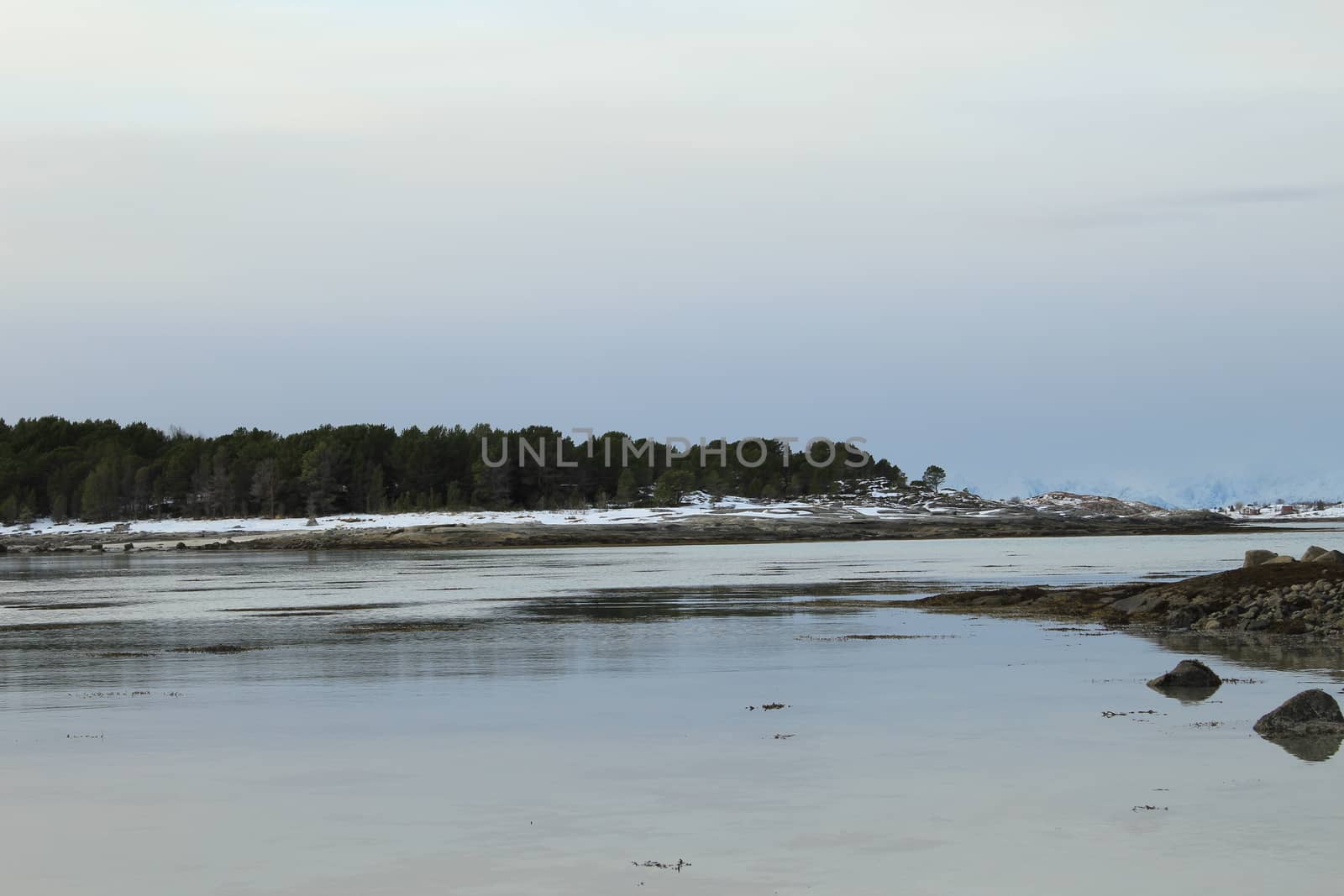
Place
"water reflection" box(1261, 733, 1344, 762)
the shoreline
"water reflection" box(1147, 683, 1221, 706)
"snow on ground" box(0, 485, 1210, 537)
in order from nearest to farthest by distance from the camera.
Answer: "water reflection" box(1261, 733, 1344, 762)
"water reflection" box(1147, 683, 1221, 706)
the shoreline
"snow on ground" box(0, 485, 1210, 537)

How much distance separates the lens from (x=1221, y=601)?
30.2m

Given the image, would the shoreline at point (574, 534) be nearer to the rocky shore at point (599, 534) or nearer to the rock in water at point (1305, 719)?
the rocky shore at point (599, 534)

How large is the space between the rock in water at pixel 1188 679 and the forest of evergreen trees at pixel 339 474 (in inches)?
4617

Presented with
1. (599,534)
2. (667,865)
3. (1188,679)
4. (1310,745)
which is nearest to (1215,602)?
(1188,679)

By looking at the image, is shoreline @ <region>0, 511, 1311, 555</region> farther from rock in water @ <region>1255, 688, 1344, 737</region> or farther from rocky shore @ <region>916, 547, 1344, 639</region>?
rock in water @ <region>1255, 688, 1344, 737</region>

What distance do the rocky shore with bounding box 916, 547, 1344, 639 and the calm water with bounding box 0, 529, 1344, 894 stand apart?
258 centimetres

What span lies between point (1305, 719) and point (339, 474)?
129816mm

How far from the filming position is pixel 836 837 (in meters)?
10.3

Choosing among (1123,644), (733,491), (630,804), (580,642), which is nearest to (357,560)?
(580,642)

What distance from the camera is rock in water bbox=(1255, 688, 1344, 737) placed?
47.0 ft

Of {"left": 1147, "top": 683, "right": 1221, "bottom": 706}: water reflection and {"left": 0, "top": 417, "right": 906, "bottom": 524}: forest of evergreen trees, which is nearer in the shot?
{"left": 1147, "top": 683, "right": 1221, "bottom": 706}: water reflection

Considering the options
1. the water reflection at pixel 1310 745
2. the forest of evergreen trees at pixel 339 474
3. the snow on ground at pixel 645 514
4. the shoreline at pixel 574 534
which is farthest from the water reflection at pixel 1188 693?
the forest of evergreen trees at pixel 339 474

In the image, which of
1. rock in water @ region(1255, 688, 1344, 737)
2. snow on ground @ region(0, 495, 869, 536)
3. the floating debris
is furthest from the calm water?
snow on ground @ region(0, 495, 869, 536)

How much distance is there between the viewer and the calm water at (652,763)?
9477 millimetres
